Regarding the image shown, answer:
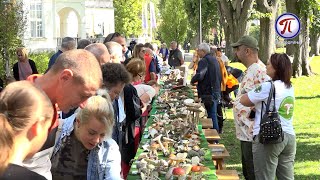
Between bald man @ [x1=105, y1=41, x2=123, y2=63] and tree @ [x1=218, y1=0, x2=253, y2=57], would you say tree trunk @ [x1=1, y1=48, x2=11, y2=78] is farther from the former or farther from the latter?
tree @ [x1=218, y1=0, x2=253, y2=57]

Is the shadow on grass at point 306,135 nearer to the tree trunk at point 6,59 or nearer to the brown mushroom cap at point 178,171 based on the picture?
the brown mushroom cap at point 178,171

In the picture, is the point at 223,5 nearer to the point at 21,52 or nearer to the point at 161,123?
the point at 21,52

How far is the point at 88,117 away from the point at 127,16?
194ft

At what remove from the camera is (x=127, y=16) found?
62.2 metres

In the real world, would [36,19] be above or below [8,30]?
above

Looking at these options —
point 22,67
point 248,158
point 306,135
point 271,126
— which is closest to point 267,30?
point 306,135

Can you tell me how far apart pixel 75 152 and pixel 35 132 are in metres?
1.60

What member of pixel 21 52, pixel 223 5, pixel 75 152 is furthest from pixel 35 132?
pixel 223 5

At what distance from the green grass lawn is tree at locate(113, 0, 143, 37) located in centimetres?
4324

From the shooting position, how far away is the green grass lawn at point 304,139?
8.92 meters

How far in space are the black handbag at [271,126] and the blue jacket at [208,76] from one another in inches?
201

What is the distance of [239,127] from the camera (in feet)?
21.6

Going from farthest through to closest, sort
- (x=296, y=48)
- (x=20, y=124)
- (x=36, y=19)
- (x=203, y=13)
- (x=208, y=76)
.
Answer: (x=203, y=13), (x=36, y=19), (x=296, y=48), (x=208, y=76), (x=20, y=124)

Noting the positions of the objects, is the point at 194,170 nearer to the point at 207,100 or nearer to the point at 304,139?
the point at 207,100
